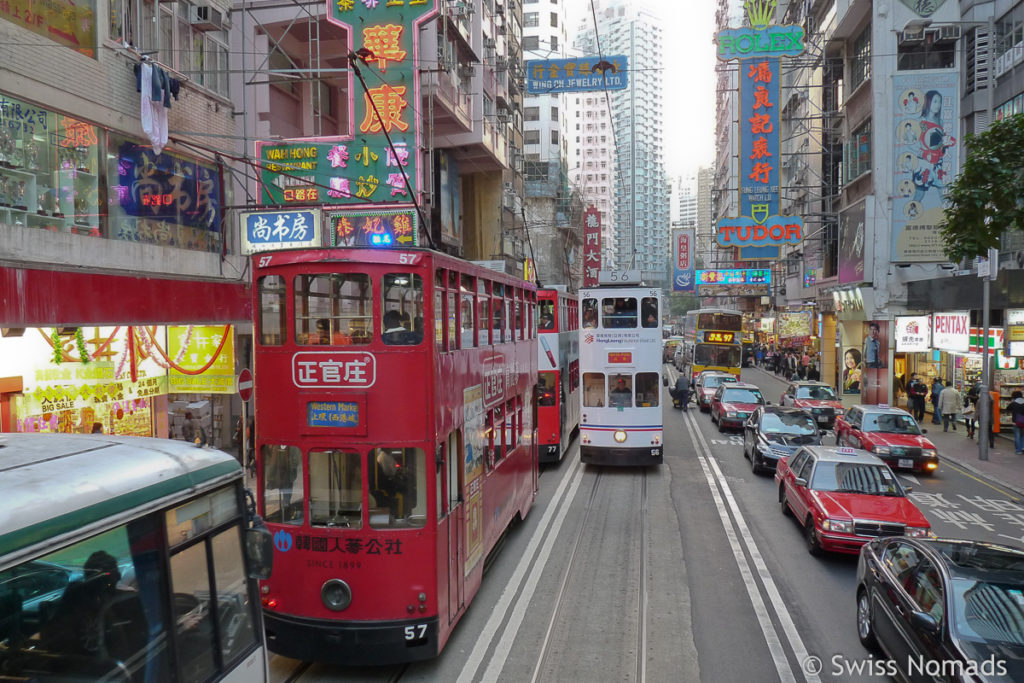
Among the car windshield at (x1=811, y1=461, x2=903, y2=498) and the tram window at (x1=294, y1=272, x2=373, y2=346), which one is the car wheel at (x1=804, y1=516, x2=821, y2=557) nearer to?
the car windshield at (x1=811, y1=461, x2=903, y2=498)

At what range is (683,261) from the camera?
46.0m

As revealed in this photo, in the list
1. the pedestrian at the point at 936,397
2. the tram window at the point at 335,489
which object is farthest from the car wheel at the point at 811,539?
the pedestrian at the point at 936,397

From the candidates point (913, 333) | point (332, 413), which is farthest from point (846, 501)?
point (913, 333)

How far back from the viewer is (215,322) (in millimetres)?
14547

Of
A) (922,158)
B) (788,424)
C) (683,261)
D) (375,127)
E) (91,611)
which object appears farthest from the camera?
(683,261)

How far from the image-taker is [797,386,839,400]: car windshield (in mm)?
25641

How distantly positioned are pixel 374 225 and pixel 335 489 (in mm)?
10655

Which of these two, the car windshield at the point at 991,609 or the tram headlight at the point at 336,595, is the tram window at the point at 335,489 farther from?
the car windshield at the point at 991,609

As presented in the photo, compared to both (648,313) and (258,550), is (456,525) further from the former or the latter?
(648,313)

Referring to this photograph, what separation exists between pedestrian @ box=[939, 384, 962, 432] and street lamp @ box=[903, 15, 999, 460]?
6.17 feet

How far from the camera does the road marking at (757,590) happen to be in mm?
7512

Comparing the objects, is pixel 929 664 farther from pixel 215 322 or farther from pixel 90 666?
pixel 215 322

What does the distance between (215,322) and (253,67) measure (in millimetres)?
7309

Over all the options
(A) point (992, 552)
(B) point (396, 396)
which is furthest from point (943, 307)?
(B) point (396, 396)
